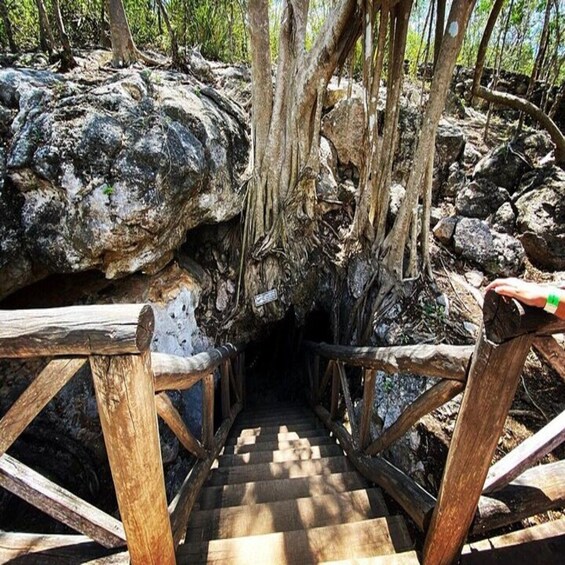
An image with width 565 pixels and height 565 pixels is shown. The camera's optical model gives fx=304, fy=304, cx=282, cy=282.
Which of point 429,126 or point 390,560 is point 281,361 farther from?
point 390,560

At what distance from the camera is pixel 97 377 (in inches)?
35.9

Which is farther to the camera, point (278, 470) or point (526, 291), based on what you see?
point (278, 470)

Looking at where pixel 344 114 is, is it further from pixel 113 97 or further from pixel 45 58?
pixel 45 58

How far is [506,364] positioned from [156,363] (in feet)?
4.33

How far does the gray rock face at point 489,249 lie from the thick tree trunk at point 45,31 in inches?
240

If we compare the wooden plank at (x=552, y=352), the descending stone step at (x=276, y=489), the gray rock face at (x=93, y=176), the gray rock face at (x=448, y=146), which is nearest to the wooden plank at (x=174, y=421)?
the descending stone step at (x=276, y=489)

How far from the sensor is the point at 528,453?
123 centimetres

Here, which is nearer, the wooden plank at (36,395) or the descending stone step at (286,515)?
the wooden plank at (36,395)

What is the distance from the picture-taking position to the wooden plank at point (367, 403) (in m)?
2.03

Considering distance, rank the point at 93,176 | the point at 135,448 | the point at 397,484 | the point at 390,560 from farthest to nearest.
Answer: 1. the point at 93,176
2. the point at 397,484
3. the point at 390,560
4. the point at 135,448

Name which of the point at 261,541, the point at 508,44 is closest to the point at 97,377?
the point at 261,541

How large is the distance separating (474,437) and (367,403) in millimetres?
965

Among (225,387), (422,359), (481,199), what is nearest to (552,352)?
(422,359)

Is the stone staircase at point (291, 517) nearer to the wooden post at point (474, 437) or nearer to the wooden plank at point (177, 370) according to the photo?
the wooden post at point (474, 437)
